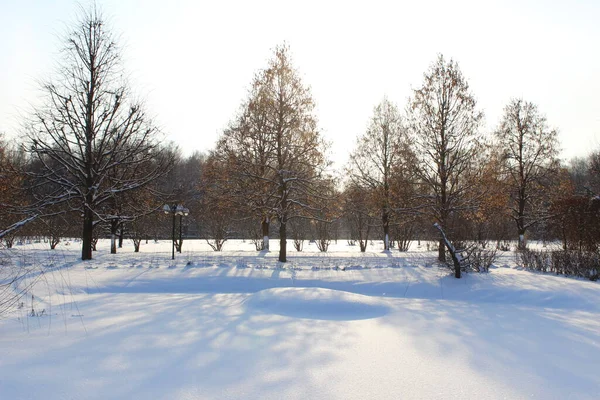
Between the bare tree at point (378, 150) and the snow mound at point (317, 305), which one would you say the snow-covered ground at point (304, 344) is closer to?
the snow mound at point (317, 305)

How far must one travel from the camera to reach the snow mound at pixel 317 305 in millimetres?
7844

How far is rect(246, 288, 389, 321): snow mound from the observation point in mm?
7844

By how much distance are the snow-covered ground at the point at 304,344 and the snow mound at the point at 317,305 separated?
0.03 metres

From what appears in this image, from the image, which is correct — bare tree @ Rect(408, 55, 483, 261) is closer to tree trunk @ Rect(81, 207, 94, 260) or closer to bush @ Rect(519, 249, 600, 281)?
bush @ Rect(519, 249, 600, 281)

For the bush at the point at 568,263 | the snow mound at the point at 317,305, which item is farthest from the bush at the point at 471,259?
the snow mound at the point at 317,305

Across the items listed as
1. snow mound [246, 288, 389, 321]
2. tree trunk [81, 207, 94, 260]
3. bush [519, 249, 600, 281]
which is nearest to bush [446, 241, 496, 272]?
bush [519, 249, 600, 281]

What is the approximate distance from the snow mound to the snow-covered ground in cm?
3

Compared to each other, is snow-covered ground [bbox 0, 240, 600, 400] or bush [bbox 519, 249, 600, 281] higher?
bush [bbox 519, 249, 600, 281]

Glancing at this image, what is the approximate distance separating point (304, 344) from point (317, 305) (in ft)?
8.40

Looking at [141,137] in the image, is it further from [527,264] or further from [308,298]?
[527,264]

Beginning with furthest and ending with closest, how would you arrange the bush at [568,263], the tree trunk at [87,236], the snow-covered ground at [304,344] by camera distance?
the tree trunk at [87,236] → the bush at [568,263] → the snow-covered ground at [304,344]

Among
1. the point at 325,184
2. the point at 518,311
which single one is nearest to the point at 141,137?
the point at 325,184

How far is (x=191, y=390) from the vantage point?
13.1 ft

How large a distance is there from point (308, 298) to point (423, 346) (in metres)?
3.31
